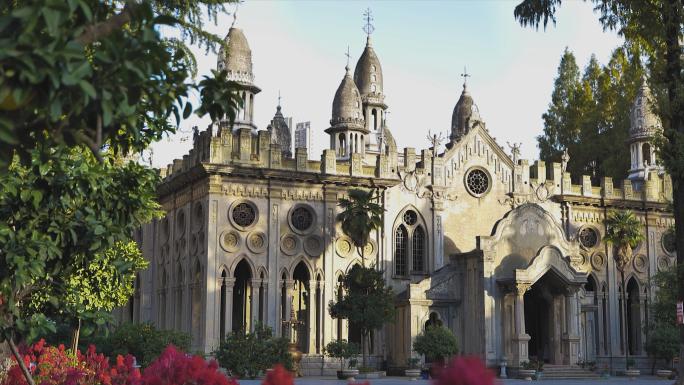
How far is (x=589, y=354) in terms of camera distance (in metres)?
45.9

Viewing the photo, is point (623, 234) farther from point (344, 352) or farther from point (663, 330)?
point (344, 352)

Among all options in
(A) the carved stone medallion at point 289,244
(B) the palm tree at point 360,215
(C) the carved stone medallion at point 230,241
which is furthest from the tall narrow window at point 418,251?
(C) the carved stone medallion at point 230,241

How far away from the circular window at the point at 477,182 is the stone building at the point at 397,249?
8cm

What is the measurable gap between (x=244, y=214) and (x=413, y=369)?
10335 millimetres

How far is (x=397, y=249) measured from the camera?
44812 mm

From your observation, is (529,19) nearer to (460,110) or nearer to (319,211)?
(319,211)

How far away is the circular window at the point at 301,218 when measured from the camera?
42.2 m

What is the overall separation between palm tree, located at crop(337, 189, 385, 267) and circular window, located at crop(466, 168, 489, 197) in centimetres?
728

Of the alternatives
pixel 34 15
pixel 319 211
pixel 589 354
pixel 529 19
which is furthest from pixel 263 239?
pixel 34 15

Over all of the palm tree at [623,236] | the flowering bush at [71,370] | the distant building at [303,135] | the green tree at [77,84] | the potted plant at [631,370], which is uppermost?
the distant building at [303,135]

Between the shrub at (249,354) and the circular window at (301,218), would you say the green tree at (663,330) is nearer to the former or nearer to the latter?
the circular window at (301,218)

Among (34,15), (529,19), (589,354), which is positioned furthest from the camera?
(589,354)

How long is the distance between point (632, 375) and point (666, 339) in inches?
98.2

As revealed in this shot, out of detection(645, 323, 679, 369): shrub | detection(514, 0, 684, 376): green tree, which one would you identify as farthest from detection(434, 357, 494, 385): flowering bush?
detection(645, 323, 679, 369): shrub
